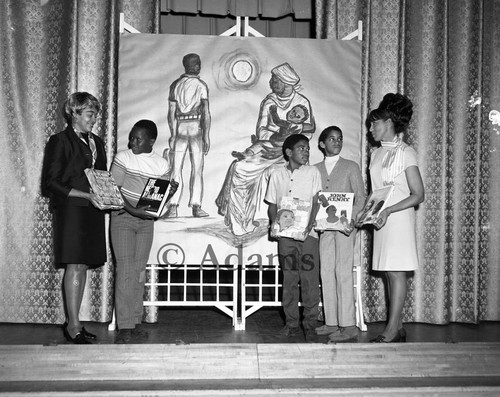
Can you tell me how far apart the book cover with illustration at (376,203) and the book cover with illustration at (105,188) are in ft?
4.90

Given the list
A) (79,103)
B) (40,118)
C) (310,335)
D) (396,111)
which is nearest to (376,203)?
(396,111)

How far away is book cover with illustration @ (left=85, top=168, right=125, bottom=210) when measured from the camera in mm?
3830

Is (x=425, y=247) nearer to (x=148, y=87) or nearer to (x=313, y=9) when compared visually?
(x=313, y=9)

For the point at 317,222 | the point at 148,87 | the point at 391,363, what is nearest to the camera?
the point at 391,363

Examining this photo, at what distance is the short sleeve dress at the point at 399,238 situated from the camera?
3.79 meters

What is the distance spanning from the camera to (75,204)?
3.85 m

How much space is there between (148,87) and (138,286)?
55.1 inches

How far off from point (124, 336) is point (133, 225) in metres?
0.70

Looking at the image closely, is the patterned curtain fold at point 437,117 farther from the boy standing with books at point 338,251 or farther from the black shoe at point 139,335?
the black shoe at point 139,335

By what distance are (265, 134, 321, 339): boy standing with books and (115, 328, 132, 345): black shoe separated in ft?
3.23

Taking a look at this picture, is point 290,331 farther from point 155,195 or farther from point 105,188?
point 105,188

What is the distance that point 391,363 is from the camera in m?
3.69

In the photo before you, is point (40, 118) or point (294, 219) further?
point (40, 118)

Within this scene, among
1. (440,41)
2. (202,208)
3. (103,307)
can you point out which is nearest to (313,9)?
(440,41)
